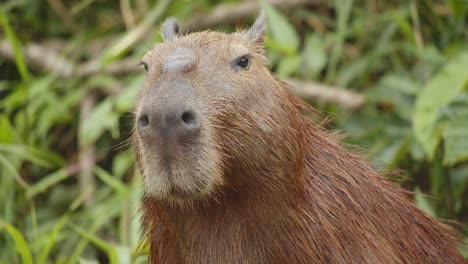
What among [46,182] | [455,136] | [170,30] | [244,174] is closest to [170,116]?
[244,174]

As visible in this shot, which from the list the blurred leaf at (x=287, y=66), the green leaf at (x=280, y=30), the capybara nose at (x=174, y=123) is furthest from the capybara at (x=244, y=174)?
the green leaf at (x=280, y=30)

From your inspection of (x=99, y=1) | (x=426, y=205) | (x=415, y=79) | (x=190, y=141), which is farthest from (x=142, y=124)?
(x=99, y=1)

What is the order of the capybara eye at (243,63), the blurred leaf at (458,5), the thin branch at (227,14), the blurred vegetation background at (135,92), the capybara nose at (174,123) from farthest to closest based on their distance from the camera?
1. the thin branch at (227,14)
2. the blurred leaf at (458,5)
3. the blurred vegetation background at (135,92)
4. the capybara eye at (243,63)
5. the capybara nose at (174,123)

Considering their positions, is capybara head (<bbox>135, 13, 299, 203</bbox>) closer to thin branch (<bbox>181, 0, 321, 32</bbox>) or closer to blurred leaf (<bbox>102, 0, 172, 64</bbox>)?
blurred leaf (<bbox>102, 0, 172, 64</bbox>)

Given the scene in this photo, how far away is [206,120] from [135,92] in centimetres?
157

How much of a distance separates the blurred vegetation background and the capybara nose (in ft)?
4.56

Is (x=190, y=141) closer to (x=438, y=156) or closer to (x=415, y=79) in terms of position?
(x=438, y=156)

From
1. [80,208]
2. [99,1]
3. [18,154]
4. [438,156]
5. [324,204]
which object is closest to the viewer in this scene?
[324,204]

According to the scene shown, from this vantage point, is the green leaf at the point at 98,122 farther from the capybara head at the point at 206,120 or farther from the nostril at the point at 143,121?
the nostril at the point at 143,121

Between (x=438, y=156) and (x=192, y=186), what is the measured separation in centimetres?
192

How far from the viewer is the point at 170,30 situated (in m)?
2.62

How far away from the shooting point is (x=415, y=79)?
4.26 m

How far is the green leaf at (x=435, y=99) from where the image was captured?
3.54 metres

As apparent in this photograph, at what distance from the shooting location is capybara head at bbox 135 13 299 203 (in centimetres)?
217
